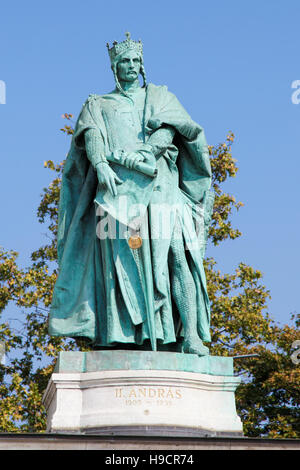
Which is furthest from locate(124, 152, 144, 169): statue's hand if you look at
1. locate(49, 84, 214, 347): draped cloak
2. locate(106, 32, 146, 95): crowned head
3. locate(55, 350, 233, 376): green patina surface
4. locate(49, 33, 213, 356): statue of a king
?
locate(55, 350, 233, 376): green patina surface

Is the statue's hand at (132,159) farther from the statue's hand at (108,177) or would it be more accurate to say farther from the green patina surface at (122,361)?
the green patina surface at (122,361)

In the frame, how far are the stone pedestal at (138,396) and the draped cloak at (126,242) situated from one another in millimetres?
545

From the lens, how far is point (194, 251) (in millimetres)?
11945

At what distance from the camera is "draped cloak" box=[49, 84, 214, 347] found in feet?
37.4

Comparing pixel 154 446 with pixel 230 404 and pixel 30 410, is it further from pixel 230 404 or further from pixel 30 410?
pixel 30 410

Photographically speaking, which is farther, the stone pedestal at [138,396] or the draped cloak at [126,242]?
the draped cloak at [126,242]

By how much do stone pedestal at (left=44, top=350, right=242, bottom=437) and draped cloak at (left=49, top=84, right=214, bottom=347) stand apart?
1.79ft

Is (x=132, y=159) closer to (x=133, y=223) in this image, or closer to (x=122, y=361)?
(x=133, y=223)

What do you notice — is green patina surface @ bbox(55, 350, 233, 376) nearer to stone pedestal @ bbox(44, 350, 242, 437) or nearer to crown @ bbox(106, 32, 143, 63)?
stone pedestal @ bbox(44, 350, 242, 437)

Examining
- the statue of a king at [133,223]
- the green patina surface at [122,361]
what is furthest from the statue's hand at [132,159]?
the green patina surface at [122,361]

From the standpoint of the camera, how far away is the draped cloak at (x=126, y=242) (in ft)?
37.4

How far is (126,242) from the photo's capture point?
11.5 m

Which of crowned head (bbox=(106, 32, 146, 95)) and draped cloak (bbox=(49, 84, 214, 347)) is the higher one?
crowned head (bbox=(106, 32, 146, 95))

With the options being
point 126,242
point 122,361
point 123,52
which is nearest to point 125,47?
point 123,52
